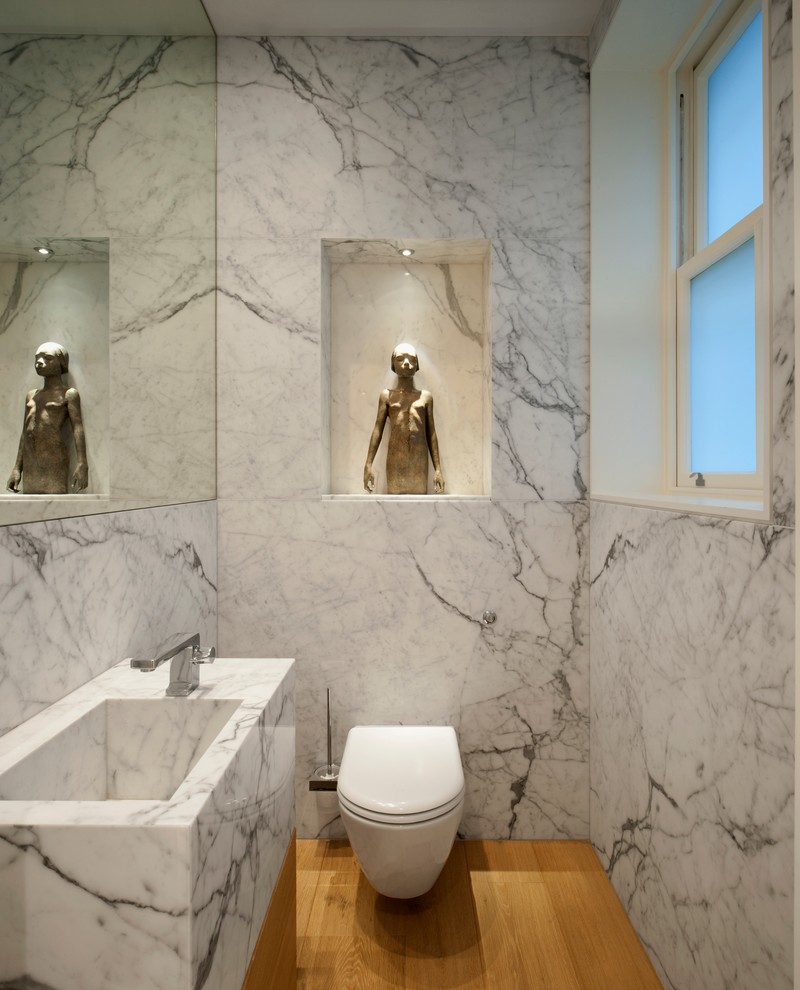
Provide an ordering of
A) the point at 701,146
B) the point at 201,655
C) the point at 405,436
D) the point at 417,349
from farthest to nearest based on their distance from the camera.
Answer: the point at 417,349 → the point at 405,436 → the point at 701,146 → the point at 201,655

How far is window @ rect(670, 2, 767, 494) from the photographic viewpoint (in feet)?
4.93

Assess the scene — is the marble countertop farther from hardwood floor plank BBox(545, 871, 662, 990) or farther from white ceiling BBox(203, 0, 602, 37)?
white ceiling BBox(203, 0, 602, 37)

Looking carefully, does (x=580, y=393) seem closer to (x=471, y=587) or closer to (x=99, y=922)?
(x=471, y=587)

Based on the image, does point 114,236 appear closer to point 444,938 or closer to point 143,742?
point 143,742

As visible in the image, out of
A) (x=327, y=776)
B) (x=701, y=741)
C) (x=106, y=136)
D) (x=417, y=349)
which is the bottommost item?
(x=327, y=776)

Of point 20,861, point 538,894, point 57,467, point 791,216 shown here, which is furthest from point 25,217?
point 538,894

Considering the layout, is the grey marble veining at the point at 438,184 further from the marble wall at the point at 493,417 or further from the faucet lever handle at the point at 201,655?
the faucet lever handle at the point at 201,655

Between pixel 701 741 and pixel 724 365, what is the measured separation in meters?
0.96

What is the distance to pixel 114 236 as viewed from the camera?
4.39ft

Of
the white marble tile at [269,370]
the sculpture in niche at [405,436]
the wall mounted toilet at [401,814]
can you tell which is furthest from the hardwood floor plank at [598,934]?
the white marble tile at [269,370]

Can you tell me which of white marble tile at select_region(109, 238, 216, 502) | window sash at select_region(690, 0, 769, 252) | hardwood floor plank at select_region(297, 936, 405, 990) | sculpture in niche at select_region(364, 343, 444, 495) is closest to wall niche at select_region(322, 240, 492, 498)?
sculpture in niche at select_region(364, 343, 444, 495)

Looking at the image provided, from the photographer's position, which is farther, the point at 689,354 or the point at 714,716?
the point at 689,354

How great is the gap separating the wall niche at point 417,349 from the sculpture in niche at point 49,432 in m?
1.14

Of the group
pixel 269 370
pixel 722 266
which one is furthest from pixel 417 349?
pixel 722 266
